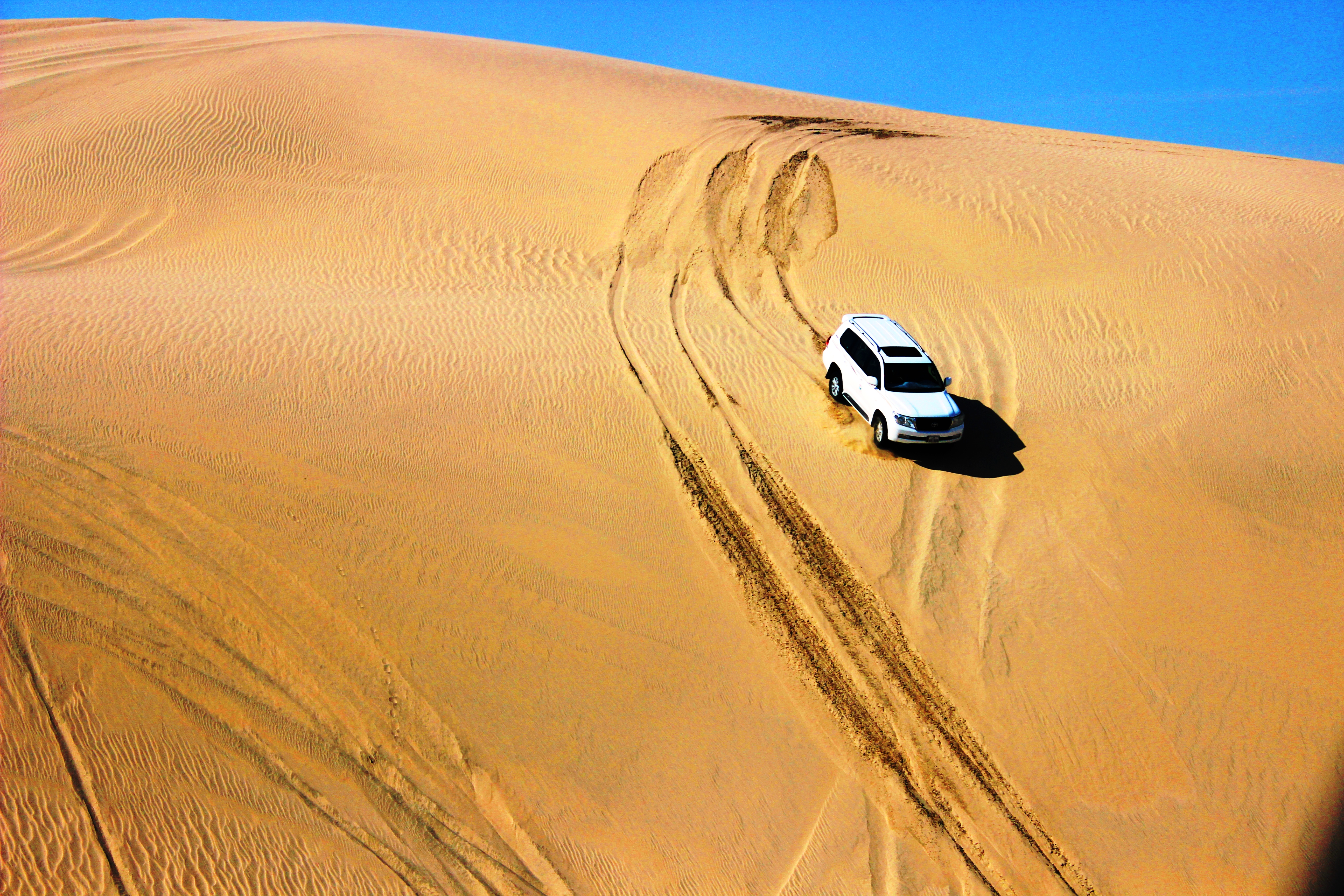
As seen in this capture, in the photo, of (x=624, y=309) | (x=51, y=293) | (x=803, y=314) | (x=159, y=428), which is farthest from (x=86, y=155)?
(x=803, y=314)

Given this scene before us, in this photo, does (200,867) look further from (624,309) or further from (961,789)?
(624,309)

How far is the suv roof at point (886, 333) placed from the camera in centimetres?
1237

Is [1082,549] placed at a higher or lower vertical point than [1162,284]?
lower

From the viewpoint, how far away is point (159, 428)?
374 inches

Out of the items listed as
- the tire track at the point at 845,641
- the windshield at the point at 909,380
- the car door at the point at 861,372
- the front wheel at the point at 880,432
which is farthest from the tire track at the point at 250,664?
the windshield at the point at 909,380

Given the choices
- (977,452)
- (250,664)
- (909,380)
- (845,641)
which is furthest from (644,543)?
(977,452)

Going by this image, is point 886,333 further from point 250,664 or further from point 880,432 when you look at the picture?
point 250,664

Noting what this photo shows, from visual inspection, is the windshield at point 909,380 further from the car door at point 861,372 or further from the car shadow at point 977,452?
the car shadow at point 977,452

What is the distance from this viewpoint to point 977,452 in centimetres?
1218

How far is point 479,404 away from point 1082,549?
29.7ft

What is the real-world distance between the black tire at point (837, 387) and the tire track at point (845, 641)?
0.63 metres

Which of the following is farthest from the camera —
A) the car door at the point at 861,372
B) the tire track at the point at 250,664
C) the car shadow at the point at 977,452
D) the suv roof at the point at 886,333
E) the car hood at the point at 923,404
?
the suv roof at the point at 886,333

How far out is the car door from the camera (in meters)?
12.1

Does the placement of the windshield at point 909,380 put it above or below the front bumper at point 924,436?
above
